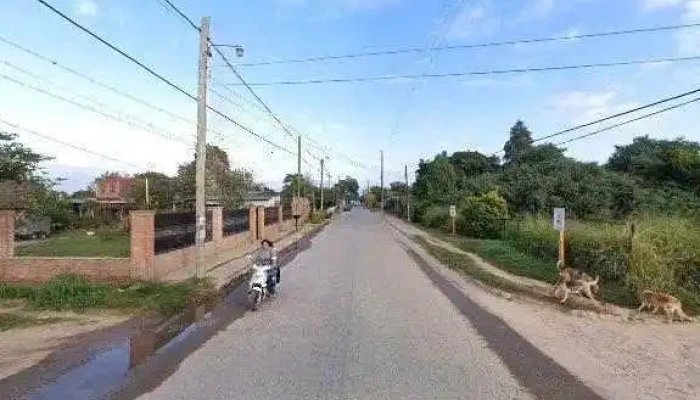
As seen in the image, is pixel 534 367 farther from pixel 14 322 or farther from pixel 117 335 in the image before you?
pixel 14 322

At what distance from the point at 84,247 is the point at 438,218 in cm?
3403

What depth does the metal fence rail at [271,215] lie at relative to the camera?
3989cm

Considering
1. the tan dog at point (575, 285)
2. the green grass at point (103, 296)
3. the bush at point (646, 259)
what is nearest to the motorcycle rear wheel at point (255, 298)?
the green grass at point (103, 296)

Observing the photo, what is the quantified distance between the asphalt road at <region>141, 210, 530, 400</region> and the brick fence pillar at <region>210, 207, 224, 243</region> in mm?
10079

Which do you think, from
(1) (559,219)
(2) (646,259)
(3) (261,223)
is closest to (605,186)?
(3) (261,223)

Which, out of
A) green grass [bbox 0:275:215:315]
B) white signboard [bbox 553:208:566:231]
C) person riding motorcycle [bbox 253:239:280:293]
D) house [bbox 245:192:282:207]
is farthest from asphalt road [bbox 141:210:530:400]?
house [bbox 245:192:282:207]

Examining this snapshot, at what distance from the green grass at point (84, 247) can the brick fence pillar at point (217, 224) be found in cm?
311

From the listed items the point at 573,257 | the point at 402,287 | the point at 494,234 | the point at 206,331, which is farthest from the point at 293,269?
the point at 494,234

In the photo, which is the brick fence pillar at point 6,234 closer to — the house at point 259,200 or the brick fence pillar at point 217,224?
the brick fence pillar at point 217,224

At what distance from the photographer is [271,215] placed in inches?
1677

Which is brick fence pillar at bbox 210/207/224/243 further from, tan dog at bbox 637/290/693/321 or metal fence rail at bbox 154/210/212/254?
tan dog at bbox 637/290/693/321

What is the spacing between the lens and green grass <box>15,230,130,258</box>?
73.5 ft

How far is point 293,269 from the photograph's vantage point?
21.0m

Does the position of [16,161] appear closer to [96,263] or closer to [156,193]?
[156,193]
